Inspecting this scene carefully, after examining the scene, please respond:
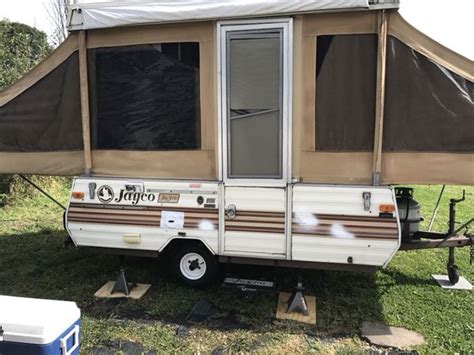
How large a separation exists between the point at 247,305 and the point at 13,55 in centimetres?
765

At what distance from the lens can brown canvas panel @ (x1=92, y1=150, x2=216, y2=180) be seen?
4.22 meters

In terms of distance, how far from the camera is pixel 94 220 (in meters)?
4.44

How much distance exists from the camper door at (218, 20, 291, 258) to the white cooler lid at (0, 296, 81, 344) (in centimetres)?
180

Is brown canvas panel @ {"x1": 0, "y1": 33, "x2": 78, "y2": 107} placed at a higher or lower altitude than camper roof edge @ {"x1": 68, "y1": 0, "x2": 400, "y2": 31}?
lower

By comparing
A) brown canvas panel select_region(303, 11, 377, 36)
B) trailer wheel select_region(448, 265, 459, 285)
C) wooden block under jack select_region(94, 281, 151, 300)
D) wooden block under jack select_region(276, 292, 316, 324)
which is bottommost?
wooden block under jack select_region(276, 292, 316, 324)

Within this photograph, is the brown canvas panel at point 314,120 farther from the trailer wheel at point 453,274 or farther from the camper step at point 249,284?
the trailer wheel at point 453,274

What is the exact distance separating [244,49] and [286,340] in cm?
249

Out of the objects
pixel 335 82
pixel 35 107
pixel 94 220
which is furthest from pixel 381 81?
pixel 35 107

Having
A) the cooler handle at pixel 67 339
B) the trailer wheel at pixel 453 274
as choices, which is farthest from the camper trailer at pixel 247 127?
the cooler handle at pixel 67 339

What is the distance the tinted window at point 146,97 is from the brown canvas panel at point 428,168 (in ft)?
5.72

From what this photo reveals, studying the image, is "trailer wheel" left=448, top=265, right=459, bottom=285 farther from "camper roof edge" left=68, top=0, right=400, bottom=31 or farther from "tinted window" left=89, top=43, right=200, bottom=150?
"tinted window" left=89, top=43, right=200, bottom=150

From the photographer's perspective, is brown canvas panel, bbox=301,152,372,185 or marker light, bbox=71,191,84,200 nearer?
brown canvas panel, bbox=301,152,372,185

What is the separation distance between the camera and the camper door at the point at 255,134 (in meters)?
3.93

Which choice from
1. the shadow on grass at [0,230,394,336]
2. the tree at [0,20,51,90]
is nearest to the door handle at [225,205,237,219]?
the shadow on grass at [0,230,394,336]
